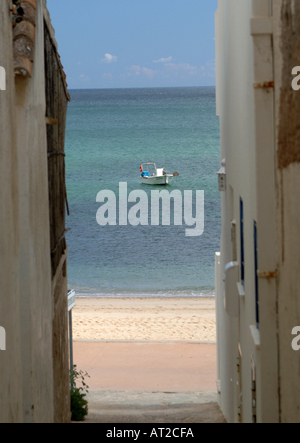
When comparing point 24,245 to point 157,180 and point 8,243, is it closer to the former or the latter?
point 8,243

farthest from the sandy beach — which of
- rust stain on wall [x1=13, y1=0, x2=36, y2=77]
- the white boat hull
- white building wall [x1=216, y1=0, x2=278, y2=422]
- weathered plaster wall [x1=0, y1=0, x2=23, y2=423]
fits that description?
the white boat hull

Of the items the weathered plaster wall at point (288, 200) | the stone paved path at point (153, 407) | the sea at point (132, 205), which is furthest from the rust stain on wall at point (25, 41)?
the stone paved path at point (153, 407)

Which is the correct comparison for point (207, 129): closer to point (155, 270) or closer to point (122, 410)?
point (155, 270)

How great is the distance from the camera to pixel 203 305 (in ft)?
69.8

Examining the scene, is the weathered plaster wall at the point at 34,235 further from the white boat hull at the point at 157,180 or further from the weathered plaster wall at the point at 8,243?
the white boat hull at the point at 157,180

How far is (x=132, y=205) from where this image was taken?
44406 mm

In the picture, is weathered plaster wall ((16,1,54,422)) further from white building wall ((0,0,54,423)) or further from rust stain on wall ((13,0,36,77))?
rust stain on wall ((13,0,36,77))

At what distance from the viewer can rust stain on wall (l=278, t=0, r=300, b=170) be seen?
12.9ft

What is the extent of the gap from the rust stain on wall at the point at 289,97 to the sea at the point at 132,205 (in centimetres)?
519

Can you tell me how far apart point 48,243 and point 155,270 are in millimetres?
22531

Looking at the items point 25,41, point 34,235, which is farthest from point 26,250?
point 25,41

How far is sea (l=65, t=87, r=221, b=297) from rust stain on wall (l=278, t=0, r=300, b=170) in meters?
5.19

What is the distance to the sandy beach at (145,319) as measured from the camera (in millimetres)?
16734
